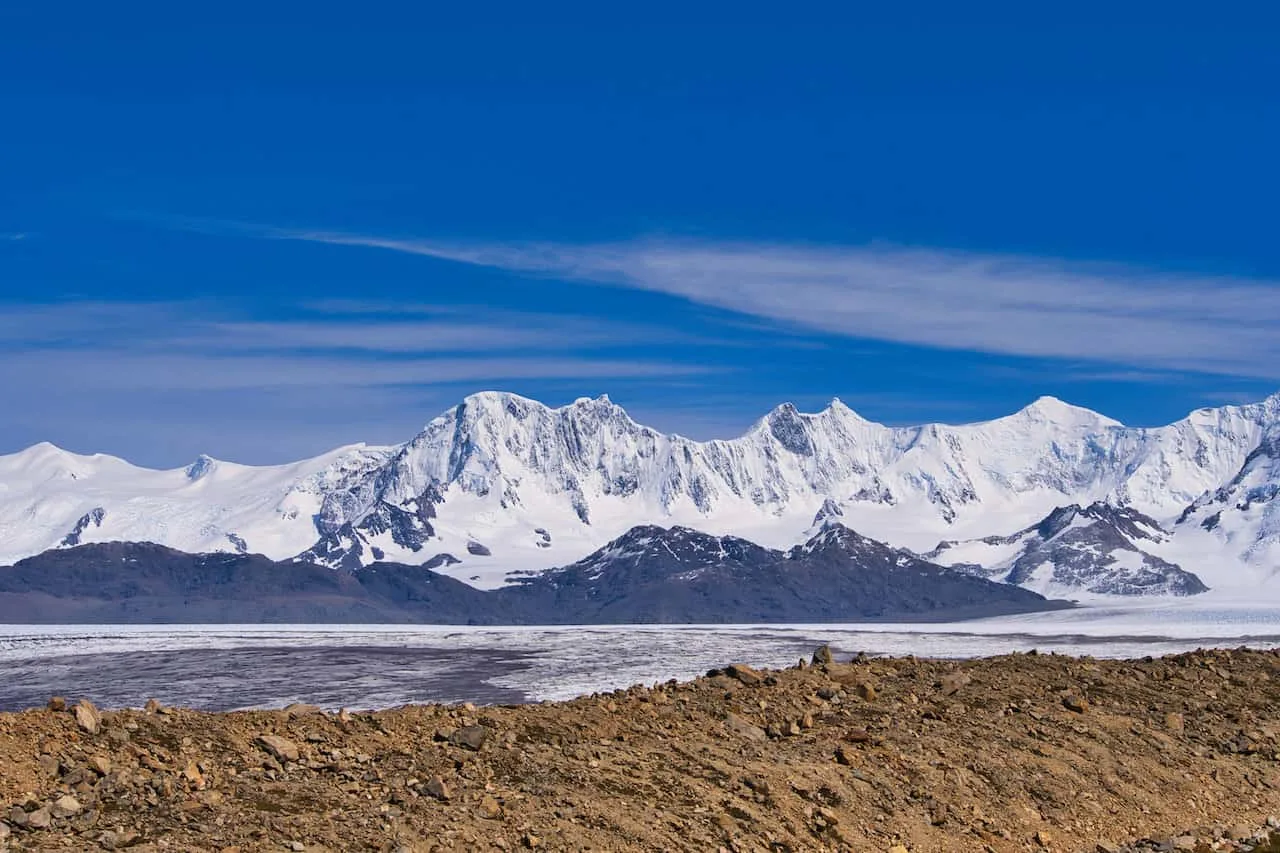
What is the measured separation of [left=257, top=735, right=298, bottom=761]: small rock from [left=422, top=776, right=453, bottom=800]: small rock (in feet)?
11.3

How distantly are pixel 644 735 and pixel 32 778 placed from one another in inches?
508

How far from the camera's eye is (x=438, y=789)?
26234 millimetres

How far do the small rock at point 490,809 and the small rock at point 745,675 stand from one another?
13756 mm

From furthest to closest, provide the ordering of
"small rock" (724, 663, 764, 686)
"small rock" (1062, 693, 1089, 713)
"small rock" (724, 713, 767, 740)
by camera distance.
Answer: "small rock" (1062, 693, 1089, 713) < "small rock" (724, 663, 764, 686) < "small rock" (724, 713, 767, 740)

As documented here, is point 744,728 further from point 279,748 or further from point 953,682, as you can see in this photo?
point 279,748

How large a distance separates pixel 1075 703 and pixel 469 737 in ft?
59.7

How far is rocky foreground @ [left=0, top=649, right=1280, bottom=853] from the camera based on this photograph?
25.0 metres

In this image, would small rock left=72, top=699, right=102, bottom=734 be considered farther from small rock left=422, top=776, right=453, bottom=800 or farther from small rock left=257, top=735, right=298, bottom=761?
small rock left=422, top=776, right=453, bottom=800

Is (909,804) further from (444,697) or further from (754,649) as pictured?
(754,649)

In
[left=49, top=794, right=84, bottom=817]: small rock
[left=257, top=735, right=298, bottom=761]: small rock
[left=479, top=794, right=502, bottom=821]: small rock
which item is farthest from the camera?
[left=257, top=735, right=298, bottom=761]: small rock

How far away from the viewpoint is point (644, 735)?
32562 mm

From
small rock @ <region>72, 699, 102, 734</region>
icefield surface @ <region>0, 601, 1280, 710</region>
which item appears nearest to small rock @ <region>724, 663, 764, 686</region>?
small rock @ <region>72, 699, 102, 734</region>

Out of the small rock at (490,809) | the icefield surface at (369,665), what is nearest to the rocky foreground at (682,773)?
the small rock at (490,809)

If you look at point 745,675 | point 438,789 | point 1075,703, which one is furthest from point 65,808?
point 1075,703
